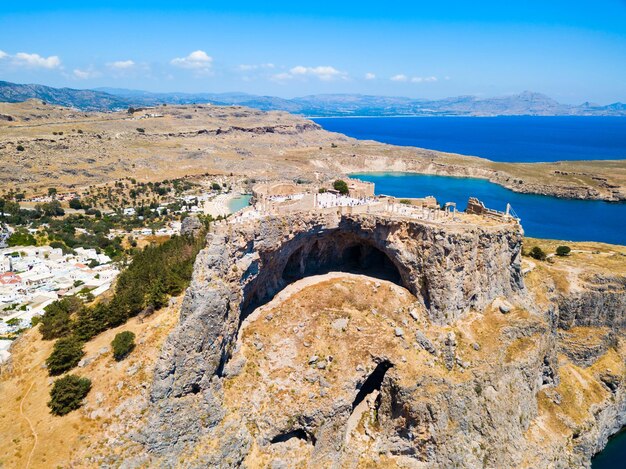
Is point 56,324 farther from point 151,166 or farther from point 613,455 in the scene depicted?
point 151,166

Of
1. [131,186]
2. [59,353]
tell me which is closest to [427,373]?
[59,353]

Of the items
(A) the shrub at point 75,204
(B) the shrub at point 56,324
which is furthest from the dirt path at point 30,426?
(A) the shrub at point 75,204

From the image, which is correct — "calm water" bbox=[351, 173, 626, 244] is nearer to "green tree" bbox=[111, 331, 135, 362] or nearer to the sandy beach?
the sandy beach

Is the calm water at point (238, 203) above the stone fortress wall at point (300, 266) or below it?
below

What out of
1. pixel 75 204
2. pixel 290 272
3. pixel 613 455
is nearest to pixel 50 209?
pixel 75 204

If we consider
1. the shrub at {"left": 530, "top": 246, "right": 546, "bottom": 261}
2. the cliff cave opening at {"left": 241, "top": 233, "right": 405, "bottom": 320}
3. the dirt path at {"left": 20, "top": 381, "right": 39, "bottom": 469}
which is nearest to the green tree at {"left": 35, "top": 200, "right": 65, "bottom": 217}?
the dirt path at {"left": 20, "top": 381, "right": 39, "bottom": 469}

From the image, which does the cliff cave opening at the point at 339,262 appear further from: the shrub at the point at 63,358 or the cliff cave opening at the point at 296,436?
the shrub at the point at 63,358
